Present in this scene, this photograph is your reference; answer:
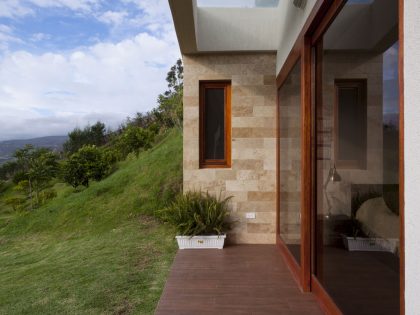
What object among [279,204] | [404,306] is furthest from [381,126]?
[279,204]

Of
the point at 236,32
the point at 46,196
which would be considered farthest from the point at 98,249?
the point at 46,196

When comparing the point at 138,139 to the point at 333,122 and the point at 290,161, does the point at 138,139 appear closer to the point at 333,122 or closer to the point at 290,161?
the point at 290,161

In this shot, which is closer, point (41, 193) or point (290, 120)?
point (290, 120)

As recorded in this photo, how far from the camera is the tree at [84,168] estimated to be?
45.1 ft

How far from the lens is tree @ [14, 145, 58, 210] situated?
1523 centimetres

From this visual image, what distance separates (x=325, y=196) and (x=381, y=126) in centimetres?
122

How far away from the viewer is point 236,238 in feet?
17.9

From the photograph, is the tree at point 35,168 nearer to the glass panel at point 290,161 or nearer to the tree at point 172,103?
the tree at point 172,103

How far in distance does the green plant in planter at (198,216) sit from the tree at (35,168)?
11.9 metres

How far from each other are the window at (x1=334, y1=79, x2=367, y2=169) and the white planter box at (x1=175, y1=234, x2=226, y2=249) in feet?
9.73

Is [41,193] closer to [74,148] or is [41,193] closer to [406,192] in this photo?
[74,148]

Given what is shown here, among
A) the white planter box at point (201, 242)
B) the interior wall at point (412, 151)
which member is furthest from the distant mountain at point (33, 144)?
the interior wall at point (412, 151)

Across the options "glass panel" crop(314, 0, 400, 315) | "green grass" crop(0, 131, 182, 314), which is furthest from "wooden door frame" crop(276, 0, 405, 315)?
"green grass" crop(0, 131, 182, 314)

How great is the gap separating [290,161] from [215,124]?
1.71 metres
